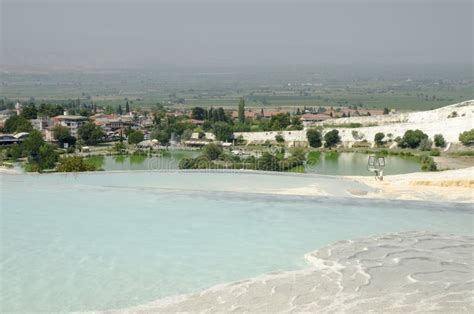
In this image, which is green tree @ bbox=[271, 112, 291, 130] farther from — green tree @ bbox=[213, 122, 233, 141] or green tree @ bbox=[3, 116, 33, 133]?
green tree @ bbox=[3, 116, 33, 133]

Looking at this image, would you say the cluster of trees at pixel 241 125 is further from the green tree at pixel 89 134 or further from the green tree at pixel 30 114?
the green tree at pixel 30 114

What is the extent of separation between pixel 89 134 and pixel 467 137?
8809 millimetres

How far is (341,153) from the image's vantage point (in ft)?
53.9

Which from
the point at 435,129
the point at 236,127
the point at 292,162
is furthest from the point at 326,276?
the point at 236,127

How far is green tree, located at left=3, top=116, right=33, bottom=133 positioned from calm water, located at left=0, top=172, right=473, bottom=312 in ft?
35.7

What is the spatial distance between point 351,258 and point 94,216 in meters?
2.36

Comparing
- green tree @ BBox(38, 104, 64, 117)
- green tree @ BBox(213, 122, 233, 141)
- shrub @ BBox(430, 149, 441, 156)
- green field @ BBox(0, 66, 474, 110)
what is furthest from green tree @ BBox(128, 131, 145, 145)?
green field @ BBox(0, 66, 474, 110)

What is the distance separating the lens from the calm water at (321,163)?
13.1 m

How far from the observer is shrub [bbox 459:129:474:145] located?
15647mm

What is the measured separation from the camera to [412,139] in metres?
16.5

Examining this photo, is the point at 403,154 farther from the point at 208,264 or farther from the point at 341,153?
the point at 208,264

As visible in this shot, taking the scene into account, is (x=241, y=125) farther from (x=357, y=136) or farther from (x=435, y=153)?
(x=435, y=153)

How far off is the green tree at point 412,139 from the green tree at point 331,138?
1.58 meters

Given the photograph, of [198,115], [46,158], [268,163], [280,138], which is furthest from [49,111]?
[268,163]
